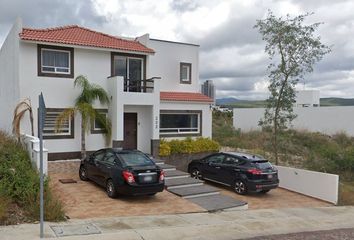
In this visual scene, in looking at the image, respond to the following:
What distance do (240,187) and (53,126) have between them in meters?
9.01

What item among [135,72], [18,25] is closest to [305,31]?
[135,72]

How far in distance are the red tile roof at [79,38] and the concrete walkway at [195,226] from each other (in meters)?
10.2

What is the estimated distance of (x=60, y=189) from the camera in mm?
14430

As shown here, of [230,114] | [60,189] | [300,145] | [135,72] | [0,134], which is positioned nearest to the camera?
[60,189]

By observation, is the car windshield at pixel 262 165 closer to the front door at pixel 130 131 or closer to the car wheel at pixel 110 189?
the car wheel at pixel 110 189

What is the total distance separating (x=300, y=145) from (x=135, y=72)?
62.8 ft

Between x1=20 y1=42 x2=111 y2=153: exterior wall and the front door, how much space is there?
1692 millimetres

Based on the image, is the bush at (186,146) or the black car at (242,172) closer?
the black car at (242,172)

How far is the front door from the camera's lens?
20875 millimetres

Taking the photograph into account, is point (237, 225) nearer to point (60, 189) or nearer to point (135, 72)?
point (60, 189)

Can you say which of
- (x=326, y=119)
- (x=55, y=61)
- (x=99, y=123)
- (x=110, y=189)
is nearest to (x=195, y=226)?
(x=110, y=189)

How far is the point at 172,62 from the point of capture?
77.4 ft

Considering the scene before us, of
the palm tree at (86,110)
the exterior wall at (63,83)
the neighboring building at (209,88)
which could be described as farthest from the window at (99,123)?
the neighboring building at (209,88)

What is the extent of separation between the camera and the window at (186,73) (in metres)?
23.9
